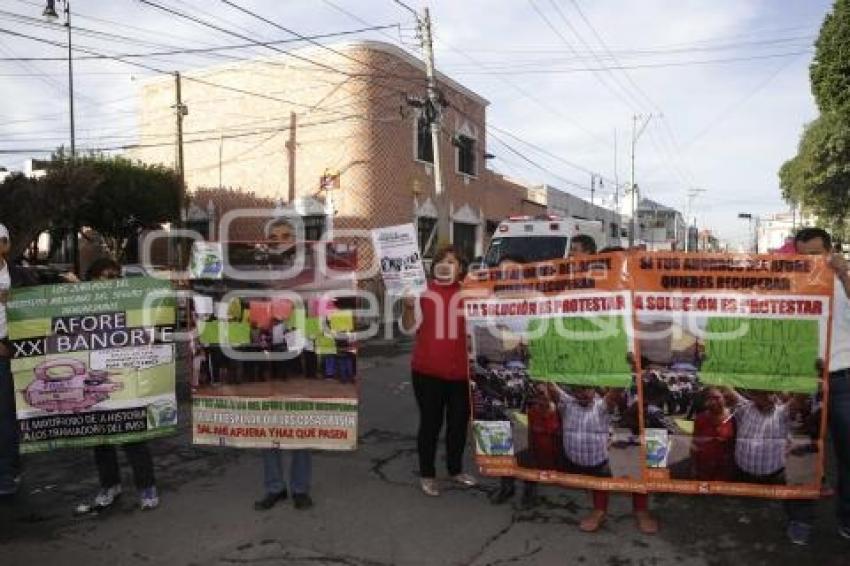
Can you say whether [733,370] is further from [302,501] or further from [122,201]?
[122,201]

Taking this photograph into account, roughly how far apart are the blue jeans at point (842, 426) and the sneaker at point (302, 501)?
3391 millimetres

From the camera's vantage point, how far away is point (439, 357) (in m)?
5.39

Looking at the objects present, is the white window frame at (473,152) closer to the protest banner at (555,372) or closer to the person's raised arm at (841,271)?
the protest banner at (555,372)

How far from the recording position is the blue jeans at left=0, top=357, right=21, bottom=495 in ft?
17.8

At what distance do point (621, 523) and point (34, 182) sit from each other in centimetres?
1692

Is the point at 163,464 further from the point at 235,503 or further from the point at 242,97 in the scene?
the point at 242,97

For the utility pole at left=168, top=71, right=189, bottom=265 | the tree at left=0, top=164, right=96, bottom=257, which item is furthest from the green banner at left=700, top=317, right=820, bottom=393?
the utility pole at left=168, top=71, right=189, bottom=265

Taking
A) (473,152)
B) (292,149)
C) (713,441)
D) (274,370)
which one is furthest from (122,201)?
(713,441)

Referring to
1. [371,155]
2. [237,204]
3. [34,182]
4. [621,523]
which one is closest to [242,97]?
[237,204]

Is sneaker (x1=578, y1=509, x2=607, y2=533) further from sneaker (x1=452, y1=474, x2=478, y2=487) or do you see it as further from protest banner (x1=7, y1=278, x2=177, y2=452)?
protest banner (x1=7, y1=278, x2=177, y2=452)

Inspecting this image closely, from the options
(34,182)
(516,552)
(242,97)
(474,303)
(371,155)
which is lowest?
(516,552)

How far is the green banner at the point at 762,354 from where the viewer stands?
14.7 feet

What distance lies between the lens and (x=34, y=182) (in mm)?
17625

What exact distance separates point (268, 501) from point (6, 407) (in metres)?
2.10
